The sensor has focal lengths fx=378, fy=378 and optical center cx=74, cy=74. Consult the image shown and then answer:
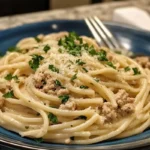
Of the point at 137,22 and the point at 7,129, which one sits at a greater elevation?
the point at 137,22

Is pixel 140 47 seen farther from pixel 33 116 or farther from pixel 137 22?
pixel 33 116

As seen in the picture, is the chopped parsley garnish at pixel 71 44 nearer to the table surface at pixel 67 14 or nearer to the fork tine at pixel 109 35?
the fork tine at pixel 109 35

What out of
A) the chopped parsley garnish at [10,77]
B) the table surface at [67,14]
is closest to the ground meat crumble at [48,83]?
the chopped parsley garnish at [10,77]

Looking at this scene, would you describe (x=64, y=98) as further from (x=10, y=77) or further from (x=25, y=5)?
(x=25, y=5)

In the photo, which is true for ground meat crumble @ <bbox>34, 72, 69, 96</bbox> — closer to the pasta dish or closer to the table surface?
the pasta dish

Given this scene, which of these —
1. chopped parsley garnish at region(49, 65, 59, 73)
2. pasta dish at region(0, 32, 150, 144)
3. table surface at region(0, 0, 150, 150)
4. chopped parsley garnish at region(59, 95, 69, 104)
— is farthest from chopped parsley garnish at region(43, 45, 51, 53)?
table surface at region(0, 0, 150, 150)

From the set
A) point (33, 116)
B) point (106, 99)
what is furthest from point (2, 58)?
point (106, 99)
